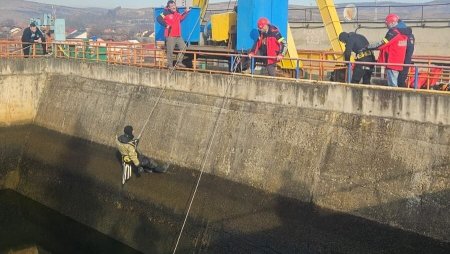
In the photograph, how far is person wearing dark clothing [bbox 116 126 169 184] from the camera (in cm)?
1278

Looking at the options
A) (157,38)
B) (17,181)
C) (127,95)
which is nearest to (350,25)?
(157,38)

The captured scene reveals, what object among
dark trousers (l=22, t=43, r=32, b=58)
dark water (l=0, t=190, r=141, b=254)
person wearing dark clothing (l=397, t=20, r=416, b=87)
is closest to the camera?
person wearing dark clothing (l=397, t=20, r=416, b=87)

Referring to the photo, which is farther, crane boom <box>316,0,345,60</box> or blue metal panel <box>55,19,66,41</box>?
blue metal panel <box>55,19,66,41</box>

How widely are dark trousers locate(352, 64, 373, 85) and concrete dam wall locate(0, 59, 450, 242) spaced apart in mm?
1277

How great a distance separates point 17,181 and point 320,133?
11.8 m

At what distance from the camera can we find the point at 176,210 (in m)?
12.2

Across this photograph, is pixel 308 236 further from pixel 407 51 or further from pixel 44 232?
pixel 44 232

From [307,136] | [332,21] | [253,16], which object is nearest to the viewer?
[307,136]

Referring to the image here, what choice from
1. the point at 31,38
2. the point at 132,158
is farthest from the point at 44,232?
the point at 31,38

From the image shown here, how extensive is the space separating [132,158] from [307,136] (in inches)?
191

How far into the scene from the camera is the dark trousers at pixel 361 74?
11.6 metres

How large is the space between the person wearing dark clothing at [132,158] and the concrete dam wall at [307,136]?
47 centimetres

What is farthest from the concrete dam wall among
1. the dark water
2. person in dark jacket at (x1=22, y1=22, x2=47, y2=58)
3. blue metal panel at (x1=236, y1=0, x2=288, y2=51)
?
person in dark jacket at (x1=22, y1=22, x2=47, y2=58)

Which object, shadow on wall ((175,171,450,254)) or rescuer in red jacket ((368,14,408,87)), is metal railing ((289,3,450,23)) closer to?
rescuer in red jacket ((368,14,408,87))
